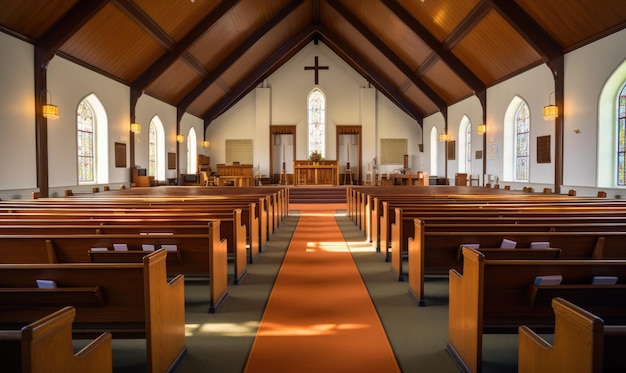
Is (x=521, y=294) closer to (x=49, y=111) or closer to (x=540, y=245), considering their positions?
(x=540, y=245)

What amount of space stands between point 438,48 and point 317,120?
893 cm

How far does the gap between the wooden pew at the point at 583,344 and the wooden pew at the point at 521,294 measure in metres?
0.69

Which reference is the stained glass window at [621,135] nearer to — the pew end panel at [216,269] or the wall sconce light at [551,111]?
the wall sconce light at [551,111]

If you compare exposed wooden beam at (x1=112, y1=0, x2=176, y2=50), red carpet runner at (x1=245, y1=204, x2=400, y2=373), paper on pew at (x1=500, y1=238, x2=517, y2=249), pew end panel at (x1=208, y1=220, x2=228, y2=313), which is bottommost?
red carpet runner at (x1=245, y1=204, x2=400, y2=373)

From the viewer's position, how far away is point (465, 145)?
17875 millimetres

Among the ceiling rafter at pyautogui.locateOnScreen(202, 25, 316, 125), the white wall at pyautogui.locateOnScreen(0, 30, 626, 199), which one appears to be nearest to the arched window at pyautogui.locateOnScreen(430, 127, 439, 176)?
the white wall at pyautogui.locateOnScreen(0, 30, 626, 199)

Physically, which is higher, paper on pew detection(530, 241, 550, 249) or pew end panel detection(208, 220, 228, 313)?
paper on pew detection(530, 241, 550, 249)

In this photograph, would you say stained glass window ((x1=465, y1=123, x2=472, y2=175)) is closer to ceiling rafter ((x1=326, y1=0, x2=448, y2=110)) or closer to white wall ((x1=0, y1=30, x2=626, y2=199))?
white wall ((x1=0, y1=30, x2=626, y2=199))

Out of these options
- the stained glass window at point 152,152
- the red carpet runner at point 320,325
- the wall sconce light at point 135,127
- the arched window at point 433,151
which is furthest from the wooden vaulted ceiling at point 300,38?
the red carpet runner at point 320,325

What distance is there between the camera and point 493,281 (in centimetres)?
264

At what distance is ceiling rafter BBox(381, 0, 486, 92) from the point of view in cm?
1388

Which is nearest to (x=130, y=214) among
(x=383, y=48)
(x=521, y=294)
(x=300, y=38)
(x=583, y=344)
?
(x=521, y=294)

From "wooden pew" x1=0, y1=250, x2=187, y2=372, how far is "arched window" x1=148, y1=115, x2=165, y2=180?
48.9ft

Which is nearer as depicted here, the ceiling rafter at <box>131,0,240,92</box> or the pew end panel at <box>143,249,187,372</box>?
the pew end panel at <box>143,249,187,372</box>
